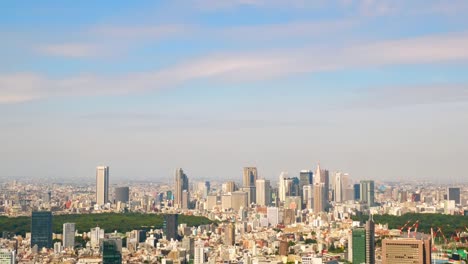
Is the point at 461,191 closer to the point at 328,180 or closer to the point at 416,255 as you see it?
the point at 328,180

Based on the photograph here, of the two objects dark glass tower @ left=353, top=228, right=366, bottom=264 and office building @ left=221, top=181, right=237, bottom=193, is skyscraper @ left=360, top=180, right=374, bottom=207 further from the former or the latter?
dark glass tower @ left=353, top=228, right=366, bottom=264

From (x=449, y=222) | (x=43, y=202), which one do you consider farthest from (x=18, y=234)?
(x=449, y=222)

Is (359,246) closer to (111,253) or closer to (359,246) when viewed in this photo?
(359,246)

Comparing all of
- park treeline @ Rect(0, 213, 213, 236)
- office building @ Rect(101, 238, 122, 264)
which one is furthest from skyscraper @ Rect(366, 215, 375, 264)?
park treeline @ Rect(0, 213, 213, 236)

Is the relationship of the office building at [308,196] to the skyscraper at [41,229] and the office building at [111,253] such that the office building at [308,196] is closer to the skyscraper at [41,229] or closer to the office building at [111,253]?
the skyscraper at [41,229]

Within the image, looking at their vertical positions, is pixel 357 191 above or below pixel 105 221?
above

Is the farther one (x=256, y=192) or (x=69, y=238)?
(x=256, y=192)

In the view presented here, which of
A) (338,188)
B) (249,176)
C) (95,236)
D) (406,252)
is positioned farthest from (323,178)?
(406,252)
